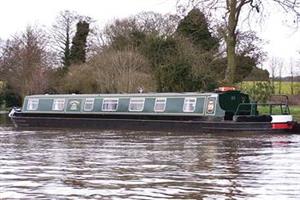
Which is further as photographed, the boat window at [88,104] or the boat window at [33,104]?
the boat window at [33,104]

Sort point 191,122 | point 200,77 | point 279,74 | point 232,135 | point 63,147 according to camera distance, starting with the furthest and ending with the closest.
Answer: point 279,74 → point 200,77 → point 191,122 → point 232,135 → point 63,147

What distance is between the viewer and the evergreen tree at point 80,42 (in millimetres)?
60406

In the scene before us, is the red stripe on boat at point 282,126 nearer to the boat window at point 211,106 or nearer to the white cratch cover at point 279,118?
the white cratch cover at point 279,118

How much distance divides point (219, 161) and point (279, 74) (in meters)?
55.9

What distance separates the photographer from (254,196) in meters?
9.04

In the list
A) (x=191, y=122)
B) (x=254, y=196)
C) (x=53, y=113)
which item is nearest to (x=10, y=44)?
(x=53, y=113)

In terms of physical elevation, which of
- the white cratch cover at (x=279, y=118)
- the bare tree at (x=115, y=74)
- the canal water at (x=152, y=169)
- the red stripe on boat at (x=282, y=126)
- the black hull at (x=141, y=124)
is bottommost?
the canal water at (x=152, y=169)

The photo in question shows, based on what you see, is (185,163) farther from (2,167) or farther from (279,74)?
(279,74)

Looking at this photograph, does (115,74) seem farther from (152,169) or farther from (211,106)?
(152,169)

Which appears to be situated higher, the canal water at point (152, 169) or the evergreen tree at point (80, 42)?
the evergreen tree at point (80, 42)

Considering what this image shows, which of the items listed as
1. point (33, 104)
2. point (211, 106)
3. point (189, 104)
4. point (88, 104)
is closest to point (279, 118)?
point (211, 106)

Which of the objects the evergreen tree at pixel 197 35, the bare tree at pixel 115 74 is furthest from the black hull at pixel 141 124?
the evergreen tree at pixel 197 35

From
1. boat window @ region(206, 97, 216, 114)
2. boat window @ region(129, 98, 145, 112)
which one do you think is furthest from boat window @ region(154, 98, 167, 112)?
boat window @ region(206, 97, 216, 114)

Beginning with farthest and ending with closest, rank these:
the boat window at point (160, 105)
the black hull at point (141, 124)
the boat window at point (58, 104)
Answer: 1. the boat window at point (58, 104)
2. the boat window at point (160, 105)
3. the black hull at point (141, 124)
